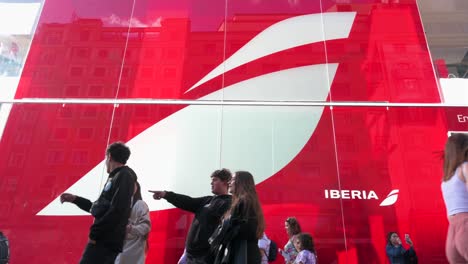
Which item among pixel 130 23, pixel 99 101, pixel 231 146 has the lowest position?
pixel 231 146

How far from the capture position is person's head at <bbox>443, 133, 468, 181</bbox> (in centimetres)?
225

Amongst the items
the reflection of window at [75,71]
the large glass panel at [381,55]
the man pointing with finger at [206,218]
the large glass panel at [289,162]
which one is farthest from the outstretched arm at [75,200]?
the large glass panel at [381,55]

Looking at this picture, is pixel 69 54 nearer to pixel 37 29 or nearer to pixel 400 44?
pixel 37 29

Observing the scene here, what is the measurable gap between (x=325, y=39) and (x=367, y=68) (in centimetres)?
92

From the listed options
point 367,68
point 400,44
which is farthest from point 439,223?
point 400,44

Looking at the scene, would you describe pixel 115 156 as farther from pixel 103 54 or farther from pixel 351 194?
pixel 103 54

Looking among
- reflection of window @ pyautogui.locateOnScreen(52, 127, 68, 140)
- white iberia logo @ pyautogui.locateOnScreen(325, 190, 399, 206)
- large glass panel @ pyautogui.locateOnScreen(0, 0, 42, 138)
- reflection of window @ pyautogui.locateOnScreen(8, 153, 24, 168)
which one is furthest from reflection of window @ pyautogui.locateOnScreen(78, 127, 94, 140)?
white iberia logo @ pyautogui.locateOnScreen(325, 190, 399, 206)

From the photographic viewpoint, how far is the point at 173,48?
6.70 m

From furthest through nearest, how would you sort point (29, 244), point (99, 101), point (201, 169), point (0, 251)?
point (99, 101) < point (201, 169) < point (29, 244) < point (0, 251)

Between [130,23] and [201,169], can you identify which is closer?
[201,169]

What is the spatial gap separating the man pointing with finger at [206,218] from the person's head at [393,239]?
311 centimetres

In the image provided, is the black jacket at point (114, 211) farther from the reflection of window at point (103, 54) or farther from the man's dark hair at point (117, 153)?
the reflection of window at point (103, 54)

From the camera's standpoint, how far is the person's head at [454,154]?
7.39 ft

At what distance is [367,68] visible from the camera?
6523 mm
